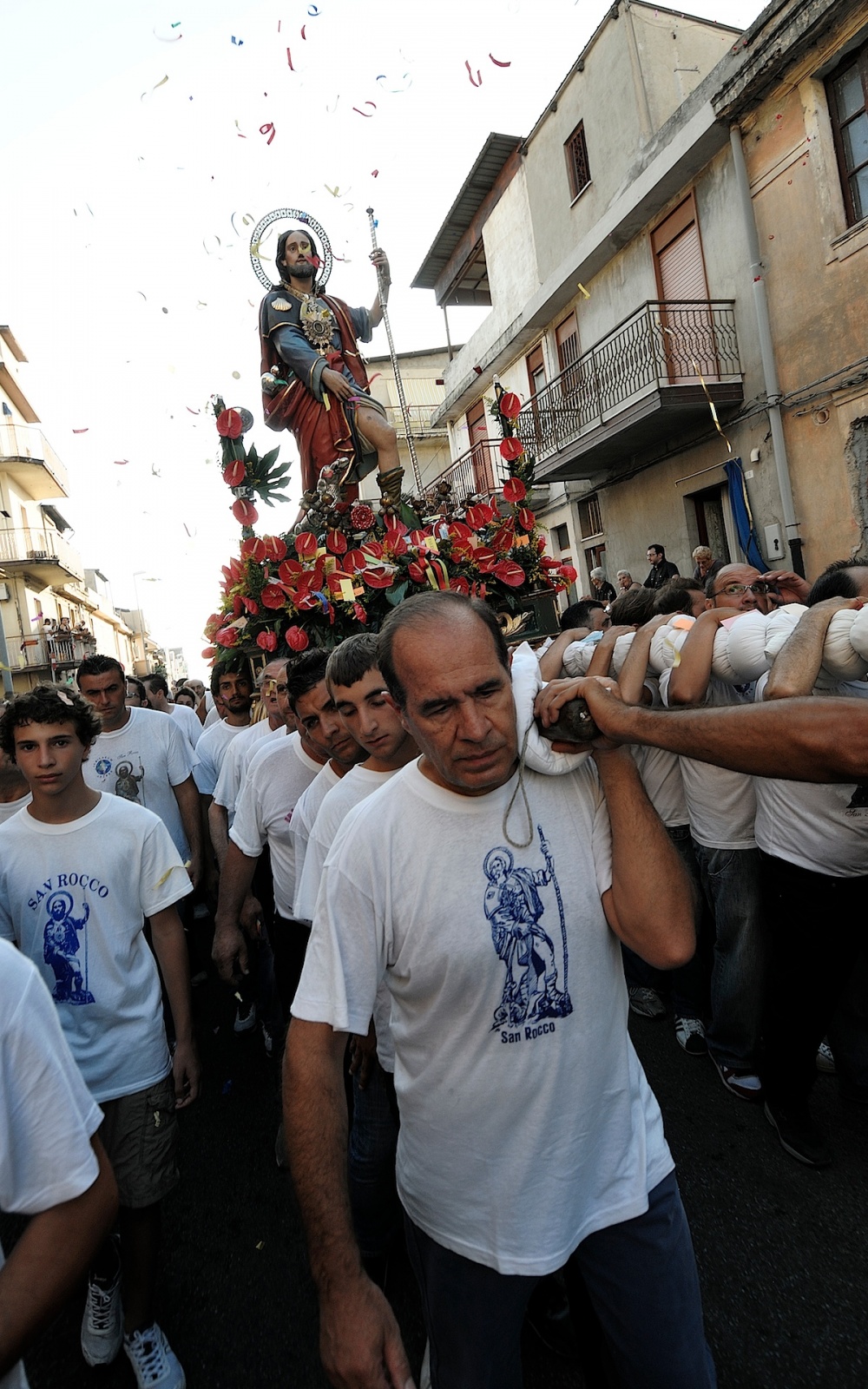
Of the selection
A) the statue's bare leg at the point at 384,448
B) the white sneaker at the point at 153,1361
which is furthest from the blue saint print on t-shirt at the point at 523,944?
the statue's bare leg at the point at 384,448

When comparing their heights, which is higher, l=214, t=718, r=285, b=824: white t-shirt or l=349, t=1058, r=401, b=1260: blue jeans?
l=214, t=718, r=285, b=824: white t-shirt

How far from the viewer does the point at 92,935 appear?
269 cm

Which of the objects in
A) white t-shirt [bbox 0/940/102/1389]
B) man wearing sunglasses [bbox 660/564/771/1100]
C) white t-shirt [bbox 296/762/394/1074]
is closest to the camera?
white t-shirt [bbox 0/940/102/1389]

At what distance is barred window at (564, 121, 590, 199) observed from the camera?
597 inches

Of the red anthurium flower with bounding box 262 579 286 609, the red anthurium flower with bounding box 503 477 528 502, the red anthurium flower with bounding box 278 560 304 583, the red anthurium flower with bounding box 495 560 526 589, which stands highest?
the red anthurium flower with bounding box 503 477 528 502

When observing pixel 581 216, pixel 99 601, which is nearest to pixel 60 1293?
pixel 581 216

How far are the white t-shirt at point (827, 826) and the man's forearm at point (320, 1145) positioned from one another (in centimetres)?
185

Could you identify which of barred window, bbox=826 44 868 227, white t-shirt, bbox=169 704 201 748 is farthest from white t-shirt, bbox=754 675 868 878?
barred window, bbox=826 44 868 227

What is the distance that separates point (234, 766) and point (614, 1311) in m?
3.74

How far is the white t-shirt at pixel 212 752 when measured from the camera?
18.8ft

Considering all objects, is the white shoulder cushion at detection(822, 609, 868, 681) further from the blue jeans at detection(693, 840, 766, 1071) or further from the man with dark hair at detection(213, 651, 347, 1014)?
the man with dark hair at detection(213, 651, 347, 1014)

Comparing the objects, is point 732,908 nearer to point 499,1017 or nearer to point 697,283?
point 499,1017

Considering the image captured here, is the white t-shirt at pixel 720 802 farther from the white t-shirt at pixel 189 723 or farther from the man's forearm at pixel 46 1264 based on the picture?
the white t-shirt at pixel 189 723

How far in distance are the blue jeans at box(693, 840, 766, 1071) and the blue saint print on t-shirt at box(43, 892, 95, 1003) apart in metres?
2.42
